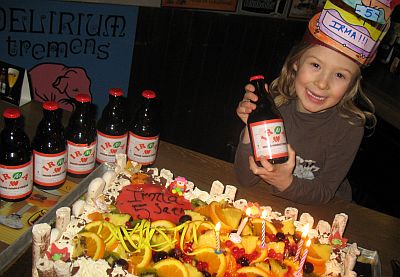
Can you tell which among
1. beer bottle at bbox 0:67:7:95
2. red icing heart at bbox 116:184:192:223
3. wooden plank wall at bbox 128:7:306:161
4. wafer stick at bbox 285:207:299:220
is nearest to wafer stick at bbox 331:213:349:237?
wafer stick at bbox 285:207:299:220

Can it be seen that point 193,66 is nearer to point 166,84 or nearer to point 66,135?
point 166,84

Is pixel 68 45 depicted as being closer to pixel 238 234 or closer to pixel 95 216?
pixel 95 216

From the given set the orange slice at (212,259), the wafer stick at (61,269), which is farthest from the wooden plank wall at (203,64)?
the wafer stick at (61,269)

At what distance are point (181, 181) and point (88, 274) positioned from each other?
44 centimetres

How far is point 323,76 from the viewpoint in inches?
59.7

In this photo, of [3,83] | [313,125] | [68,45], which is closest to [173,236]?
[313,125]

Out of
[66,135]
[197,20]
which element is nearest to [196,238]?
[66,135]

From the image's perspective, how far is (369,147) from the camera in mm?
2932

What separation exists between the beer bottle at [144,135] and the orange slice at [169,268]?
1.59 ft

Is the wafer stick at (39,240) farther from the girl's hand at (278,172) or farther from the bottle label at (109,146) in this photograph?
the girl's hand at (278,172)

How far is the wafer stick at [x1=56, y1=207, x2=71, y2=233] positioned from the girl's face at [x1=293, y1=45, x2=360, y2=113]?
962 mm

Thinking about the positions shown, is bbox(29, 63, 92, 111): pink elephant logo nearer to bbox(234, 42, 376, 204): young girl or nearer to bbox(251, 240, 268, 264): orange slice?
bbox(234, 42, 376, 204): young girl

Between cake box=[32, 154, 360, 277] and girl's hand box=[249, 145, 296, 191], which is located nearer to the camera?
cake box=[32, 154, 360, 277]

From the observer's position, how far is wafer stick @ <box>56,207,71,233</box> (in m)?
1.07
